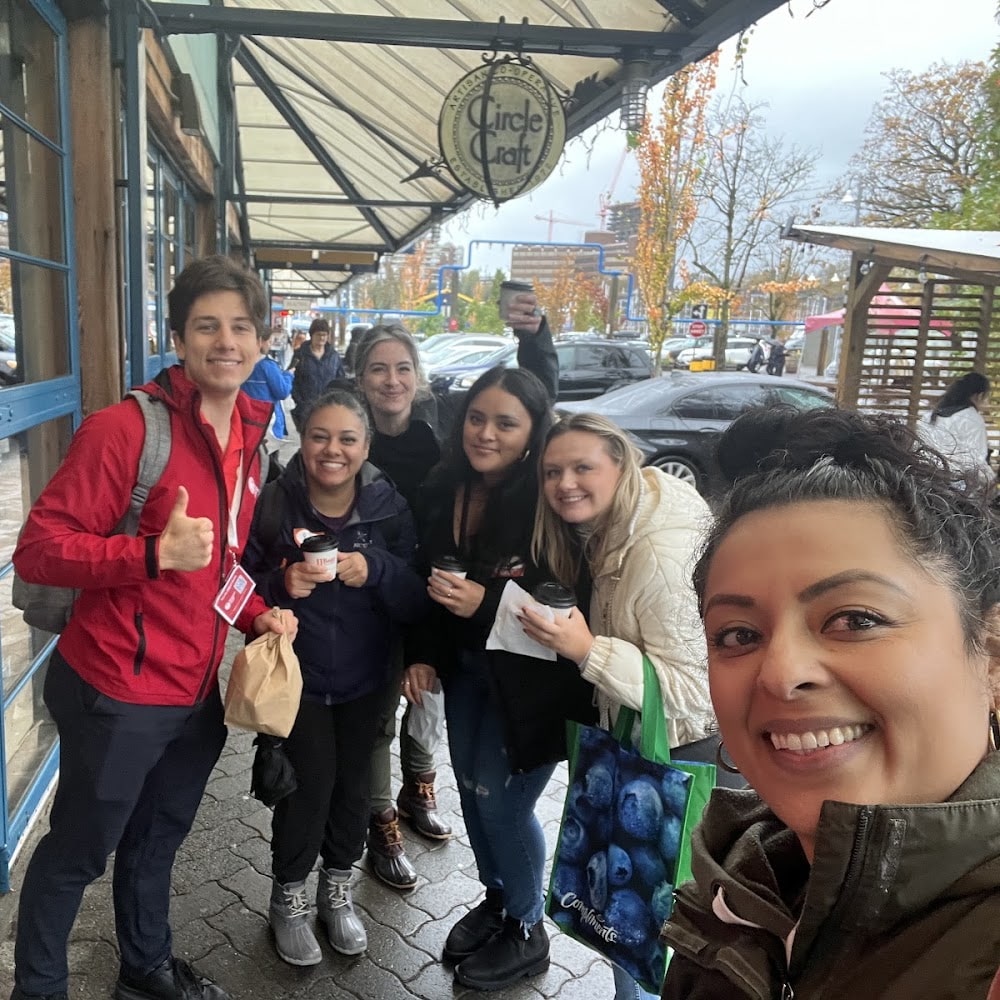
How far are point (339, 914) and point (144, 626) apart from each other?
4.26 ft

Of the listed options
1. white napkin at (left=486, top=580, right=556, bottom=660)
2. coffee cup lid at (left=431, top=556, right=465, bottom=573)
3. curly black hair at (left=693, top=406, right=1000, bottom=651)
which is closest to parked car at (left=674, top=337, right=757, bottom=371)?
coffee cup lid at (left=431, top=556, right=465, bottom=573)

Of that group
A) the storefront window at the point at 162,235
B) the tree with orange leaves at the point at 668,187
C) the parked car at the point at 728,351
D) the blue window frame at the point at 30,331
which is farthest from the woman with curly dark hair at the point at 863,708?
the parked car at the point at 728,351

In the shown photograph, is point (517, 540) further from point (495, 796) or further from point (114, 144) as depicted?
point (114, 144)

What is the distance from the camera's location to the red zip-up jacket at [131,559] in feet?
6.29

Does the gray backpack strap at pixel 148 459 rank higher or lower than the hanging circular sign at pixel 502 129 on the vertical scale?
lower

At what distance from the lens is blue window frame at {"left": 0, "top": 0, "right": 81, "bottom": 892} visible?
109 inches

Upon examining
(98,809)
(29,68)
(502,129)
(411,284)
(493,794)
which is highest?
(411,284)

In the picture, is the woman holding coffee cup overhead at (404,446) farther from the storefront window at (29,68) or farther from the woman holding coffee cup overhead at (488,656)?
the storefront window at (29,68)

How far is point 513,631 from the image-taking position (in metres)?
2.32

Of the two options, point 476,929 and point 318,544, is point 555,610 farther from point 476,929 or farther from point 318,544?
point 476,929

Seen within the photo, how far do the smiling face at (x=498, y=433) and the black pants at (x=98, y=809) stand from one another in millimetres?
1087

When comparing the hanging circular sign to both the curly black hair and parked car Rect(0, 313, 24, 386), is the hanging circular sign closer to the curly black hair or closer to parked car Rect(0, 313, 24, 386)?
parked car Rect(0, 313, 24, 386)

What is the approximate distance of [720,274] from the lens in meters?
26.1

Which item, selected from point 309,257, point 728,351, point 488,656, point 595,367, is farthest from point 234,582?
point 728,351
